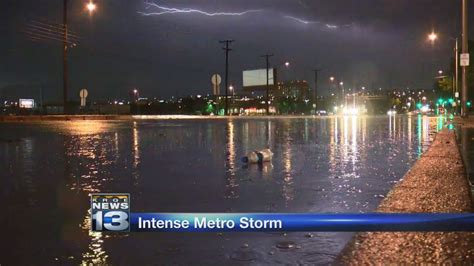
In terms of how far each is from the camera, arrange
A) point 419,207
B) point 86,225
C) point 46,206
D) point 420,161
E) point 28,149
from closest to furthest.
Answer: point 86,225 → point 419,207 → point 46,206 → point 420,161 → point 28,149

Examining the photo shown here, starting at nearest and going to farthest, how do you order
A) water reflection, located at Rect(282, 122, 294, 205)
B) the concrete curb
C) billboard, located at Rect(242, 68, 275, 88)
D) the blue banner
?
1. the blue banner
2. the concrete curb
3. water reflection, located at Rect(282, 122, 294, 205)
4. billboard, located at Rect(242, 68, 275, 88)

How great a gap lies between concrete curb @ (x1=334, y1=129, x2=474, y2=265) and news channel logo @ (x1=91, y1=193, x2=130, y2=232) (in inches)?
76.9

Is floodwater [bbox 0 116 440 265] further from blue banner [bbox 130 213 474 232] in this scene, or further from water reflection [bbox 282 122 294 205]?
blue banner [bbox 130 213 474 232]

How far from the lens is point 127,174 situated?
1131 cm

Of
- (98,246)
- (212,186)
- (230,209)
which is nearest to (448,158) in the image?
(212,186)

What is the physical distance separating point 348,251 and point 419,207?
2356 mm

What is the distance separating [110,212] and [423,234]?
3.31 m

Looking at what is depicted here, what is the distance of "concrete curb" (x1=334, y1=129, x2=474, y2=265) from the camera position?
17.3ft

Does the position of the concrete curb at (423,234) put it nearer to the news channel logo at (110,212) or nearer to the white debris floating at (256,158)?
the news channel logo at (110,212)

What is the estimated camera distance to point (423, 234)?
6.04 m

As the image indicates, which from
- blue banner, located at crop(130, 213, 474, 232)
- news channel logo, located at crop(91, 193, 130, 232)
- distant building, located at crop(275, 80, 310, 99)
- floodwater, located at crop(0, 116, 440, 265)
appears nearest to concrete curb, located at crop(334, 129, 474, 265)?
floodwater, located at crop(0, 116, 440, 265)

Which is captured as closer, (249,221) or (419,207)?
(249,221)

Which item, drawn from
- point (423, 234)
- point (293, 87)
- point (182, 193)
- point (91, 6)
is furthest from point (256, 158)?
point (293, 87)

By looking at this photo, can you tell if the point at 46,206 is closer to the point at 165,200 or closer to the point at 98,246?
the point at 165,200
